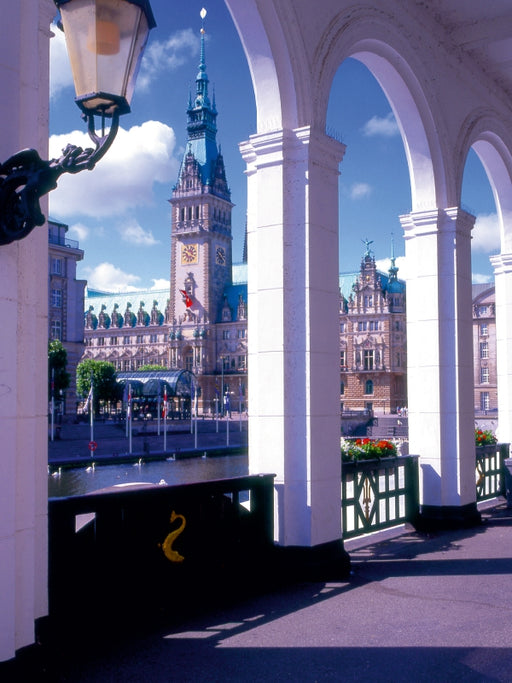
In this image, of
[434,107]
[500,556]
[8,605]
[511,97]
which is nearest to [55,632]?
[8,605]

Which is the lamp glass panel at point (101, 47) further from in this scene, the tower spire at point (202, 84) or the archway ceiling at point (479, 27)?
the tower spire at point (202, 84)

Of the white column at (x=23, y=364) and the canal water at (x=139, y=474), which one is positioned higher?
the white column at (x=23, y=364)

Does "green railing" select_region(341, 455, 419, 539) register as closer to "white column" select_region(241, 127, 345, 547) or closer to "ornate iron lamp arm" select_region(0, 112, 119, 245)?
"white column" select_region(241, 127, 345, 547)

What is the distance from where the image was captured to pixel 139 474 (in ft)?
94.1

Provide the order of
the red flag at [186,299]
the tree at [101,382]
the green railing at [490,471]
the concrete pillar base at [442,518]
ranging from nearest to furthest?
the concrete pillar base at [442,518]
the green railing at [490,471]
the tree at [101,382]
the red flag at [186,299]

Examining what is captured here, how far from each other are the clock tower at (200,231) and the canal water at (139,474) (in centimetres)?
6078

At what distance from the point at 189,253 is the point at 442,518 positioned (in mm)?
88298

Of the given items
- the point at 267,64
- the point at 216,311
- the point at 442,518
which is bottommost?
the point at 442,518

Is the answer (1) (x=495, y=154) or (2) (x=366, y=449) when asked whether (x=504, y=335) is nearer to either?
(1) (x=495, y=154)

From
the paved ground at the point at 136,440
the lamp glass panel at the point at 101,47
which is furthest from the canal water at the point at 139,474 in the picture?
the lamp glass panel at the point at 101,47

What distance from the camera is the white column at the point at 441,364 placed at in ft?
27.2

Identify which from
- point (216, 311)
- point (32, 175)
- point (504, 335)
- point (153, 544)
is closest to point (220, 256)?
point (216, 311)

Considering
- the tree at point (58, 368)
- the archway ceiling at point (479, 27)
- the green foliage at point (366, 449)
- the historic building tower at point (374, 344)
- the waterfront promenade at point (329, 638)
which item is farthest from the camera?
the historic building tower at point (374, 344)

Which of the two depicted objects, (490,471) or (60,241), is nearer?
(490,471)
